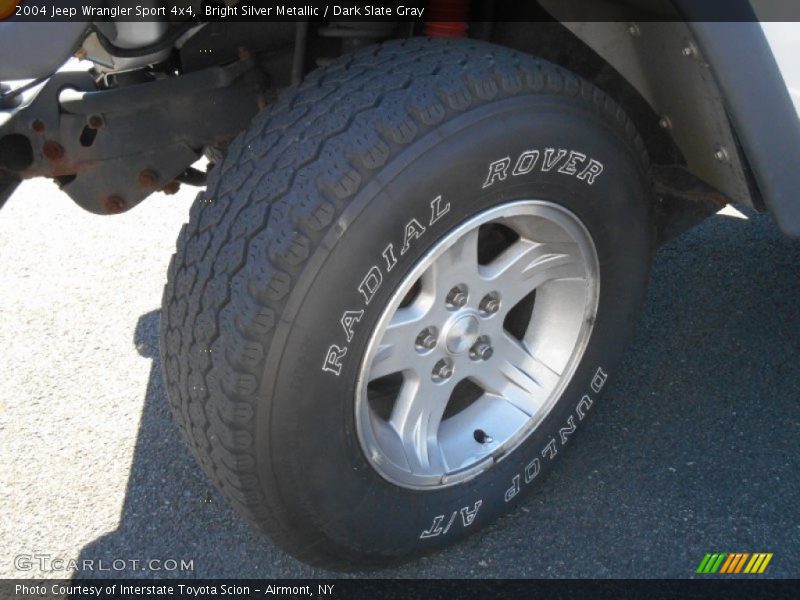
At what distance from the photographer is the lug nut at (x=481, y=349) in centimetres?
206

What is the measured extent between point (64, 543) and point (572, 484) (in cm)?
139

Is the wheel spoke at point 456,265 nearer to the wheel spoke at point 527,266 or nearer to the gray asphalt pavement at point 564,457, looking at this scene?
the wheel spoke at point 527,266

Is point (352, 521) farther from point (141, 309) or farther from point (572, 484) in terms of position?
point (141, 309)

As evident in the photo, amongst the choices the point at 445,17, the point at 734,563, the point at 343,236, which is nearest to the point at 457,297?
the point at 343,236

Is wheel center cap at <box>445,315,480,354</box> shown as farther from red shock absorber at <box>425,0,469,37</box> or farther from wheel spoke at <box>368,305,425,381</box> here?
red shock absorber at <box>425,0,469,37</box>

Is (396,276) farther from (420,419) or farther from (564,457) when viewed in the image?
(564,457)

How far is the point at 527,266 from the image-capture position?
2021 millimetres

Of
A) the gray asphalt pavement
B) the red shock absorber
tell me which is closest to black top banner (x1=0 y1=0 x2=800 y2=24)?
the red shock absorber

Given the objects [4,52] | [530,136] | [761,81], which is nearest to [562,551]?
[530,136]

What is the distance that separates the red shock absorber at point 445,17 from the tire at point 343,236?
7.4 inches

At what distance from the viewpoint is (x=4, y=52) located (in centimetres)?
149

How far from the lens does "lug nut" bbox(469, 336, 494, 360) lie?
2059mm

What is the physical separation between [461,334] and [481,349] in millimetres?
131
